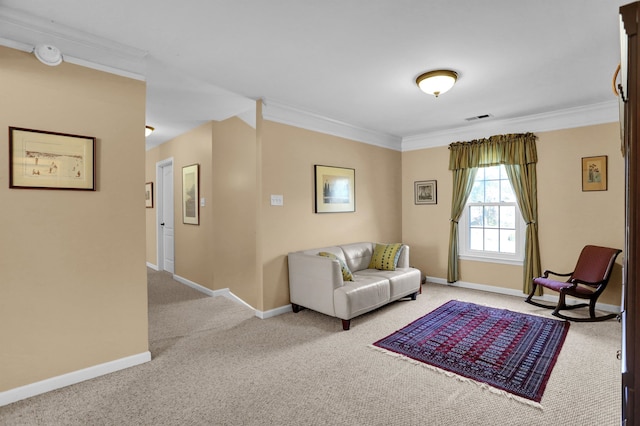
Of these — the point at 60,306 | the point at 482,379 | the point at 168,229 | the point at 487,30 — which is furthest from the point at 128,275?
the point at 168,229

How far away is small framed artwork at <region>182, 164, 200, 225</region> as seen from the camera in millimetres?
5324

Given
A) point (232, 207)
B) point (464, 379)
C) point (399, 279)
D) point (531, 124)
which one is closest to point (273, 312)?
point (399, 279)

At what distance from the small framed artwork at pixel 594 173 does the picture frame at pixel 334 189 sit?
3.07m

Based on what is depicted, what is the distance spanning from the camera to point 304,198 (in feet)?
14.9

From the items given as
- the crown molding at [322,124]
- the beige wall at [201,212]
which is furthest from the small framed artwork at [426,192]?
the beige wall at [201,212]

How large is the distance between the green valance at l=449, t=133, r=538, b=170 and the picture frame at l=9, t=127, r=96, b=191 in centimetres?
491

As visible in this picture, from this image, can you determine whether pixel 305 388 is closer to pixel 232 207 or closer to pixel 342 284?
pixel 342 284

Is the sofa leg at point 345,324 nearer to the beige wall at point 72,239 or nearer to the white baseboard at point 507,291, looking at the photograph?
the beige wall at point 72,239

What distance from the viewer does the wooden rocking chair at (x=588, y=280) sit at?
12.6ft

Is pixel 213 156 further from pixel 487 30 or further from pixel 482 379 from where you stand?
pixel 482 379

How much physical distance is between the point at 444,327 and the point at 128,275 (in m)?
3.20

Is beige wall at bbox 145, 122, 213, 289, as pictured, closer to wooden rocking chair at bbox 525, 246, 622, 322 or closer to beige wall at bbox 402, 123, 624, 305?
beige wall at bbox 402, 123, 624, 305

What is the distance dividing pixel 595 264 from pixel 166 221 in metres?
6.84

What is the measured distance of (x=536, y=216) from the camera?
4.74 meters
